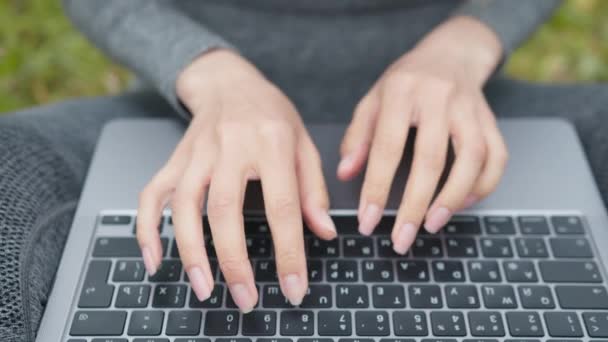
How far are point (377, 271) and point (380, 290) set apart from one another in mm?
23

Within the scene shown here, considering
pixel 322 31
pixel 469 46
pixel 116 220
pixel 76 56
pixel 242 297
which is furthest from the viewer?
pixel 76 56

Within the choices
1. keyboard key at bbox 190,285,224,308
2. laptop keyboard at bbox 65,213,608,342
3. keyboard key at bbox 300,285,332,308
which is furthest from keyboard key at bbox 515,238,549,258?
keyboard key at bbox 190,285,224,308

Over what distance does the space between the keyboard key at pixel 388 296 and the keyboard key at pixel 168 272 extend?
0.65 feet

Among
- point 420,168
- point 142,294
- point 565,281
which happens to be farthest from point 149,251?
point 565,281

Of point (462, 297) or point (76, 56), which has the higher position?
point (462, 297)

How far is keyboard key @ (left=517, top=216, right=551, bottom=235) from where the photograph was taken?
657 millimetres

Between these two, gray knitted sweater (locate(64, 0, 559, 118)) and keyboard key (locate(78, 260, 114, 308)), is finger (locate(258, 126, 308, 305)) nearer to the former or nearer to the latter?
keyboard key (locate(78, 260, 114, 308))

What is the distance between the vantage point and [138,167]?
73cm

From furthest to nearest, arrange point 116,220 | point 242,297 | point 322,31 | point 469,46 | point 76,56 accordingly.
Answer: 1. point 76,56
2. point 322,31
3. point 469,46
4. point 116,220
5. point 242,297

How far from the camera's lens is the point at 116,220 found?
67 centimetres

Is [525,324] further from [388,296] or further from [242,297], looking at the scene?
[242,297]

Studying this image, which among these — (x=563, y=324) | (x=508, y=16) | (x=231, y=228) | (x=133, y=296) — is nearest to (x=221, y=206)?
(x=231, y=228)

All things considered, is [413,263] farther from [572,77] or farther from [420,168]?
[572,77]

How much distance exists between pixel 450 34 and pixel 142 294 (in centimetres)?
50
